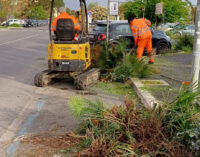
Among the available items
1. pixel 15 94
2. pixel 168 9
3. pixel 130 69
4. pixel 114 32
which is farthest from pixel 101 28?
pixel 168 9

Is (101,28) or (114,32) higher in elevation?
(101,28)

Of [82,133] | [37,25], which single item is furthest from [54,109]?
[37,25]

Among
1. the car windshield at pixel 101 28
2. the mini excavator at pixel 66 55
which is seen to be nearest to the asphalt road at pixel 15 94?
the mini excavator at pixel 66 55

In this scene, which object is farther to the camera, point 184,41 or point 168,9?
point 168,9

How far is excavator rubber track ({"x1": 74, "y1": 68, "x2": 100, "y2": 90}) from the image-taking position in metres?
8.20

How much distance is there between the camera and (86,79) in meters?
8.28

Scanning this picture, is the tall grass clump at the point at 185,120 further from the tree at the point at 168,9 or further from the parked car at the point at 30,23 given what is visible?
the parked car at the point at 30,23

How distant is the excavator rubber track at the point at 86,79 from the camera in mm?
8203

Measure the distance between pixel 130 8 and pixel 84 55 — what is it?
19.8 metres

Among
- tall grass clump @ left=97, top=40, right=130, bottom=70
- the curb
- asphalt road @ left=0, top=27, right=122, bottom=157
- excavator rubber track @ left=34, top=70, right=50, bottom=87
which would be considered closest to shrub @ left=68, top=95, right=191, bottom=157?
asphalt road @ left=0, top=27, right=122, bottom=157

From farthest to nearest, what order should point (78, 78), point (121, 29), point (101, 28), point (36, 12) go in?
point (36, 12)
point (121, 29)
point (101, 28)
point (78, 78)

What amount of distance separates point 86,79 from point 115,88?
2.76ft

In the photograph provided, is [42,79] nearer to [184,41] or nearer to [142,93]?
[142,93]

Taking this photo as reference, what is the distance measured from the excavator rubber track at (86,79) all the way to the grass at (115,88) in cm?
20
